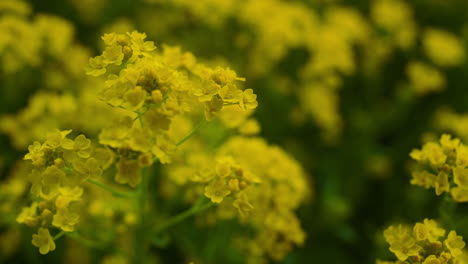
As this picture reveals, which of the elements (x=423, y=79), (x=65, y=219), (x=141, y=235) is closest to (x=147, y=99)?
(x=65, y=219)

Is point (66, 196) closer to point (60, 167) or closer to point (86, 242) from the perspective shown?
point (60, 167)

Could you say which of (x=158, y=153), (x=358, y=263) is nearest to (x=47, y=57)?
(x=158, y=153)

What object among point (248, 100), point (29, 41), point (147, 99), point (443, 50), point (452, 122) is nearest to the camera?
point (147, 99)

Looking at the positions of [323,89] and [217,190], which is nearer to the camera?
[217,190]

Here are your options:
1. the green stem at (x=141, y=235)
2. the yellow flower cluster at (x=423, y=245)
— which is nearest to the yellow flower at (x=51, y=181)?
the green stem at (x=141, y=235)

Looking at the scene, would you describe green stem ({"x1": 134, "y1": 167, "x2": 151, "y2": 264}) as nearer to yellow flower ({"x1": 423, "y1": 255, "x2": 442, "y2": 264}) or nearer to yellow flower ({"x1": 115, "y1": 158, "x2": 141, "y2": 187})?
yellow flower ({"x1": 115, "y1": 158, "x2": 141, "y2": 187})

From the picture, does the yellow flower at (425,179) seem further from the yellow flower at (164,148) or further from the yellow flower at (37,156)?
the yellow flower at (37,156)
